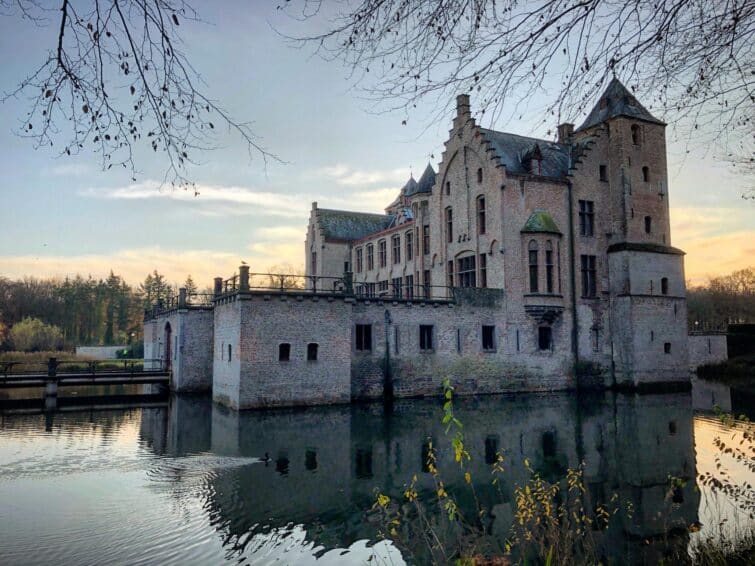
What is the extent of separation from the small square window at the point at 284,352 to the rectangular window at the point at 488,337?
991 centimetres

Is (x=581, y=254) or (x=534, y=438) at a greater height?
(x=581, y=254)

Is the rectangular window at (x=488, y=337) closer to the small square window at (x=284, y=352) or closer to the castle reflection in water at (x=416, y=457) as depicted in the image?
the castle reflection in water at (x=416, y=457)

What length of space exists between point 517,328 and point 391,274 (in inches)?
497

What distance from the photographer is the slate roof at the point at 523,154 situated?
2955 cm

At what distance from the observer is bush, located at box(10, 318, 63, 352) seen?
182 feet

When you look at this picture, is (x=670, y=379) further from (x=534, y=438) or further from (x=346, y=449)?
(x=346, y=449)

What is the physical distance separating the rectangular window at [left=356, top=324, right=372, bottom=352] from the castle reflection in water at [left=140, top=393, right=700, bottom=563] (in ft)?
9.56

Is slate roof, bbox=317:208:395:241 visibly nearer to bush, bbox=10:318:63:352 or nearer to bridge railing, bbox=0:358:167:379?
bridge railing, bbox=0:358:167:379

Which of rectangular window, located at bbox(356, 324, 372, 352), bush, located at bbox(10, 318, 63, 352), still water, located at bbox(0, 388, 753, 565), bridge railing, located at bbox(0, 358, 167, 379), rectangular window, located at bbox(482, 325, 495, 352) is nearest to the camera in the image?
still water, located at bbox(0, 388, 753, 565)

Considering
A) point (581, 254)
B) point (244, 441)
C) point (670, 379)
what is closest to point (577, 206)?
point (581, 254)

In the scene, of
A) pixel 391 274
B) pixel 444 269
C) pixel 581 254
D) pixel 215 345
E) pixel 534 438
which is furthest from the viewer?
pixel 391 274

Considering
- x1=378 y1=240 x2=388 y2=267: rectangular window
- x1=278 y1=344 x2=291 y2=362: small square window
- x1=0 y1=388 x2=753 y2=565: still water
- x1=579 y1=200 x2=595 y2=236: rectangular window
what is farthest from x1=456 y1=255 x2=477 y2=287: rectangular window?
x1=278 y1=344 x2=291 y2=362: small square window

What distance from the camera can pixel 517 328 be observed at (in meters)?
28.3

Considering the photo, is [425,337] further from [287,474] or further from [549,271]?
[287,474]
